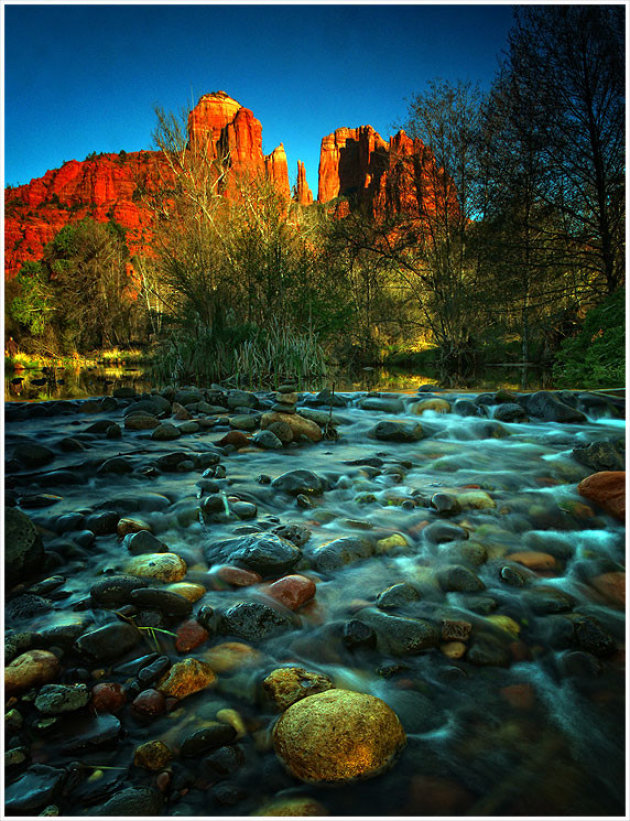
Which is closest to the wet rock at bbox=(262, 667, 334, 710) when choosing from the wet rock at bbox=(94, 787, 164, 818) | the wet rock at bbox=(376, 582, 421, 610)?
the wet rock at bbox=(94, 787, 164, 818)

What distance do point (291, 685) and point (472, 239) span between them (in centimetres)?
1256

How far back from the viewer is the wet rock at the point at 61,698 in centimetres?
135

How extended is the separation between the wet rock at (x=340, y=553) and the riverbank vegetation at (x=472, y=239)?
587cm

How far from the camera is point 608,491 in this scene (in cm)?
303

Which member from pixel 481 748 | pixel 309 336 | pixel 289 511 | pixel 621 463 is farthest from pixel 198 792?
pixel 309 336

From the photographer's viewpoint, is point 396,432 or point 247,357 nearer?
point 396,432

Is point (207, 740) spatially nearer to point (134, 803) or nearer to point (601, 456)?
point (134, 803)

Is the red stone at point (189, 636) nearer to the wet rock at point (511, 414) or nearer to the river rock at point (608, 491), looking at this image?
the river rock at point (608, 491)

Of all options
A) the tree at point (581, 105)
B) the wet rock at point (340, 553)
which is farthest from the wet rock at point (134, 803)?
the tree at point (581, 105)

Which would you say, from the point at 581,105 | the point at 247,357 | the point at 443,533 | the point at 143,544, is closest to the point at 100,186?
the point at 247,357

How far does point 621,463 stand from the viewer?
3908 millimetres

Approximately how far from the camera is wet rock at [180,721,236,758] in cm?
125

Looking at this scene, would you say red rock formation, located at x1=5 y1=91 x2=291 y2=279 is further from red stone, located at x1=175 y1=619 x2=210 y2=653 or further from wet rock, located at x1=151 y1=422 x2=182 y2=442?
red stone, located at x1=175 y1=619 x2=210 y2=653

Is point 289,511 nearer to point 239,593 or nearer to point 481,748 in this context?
point 239,593
